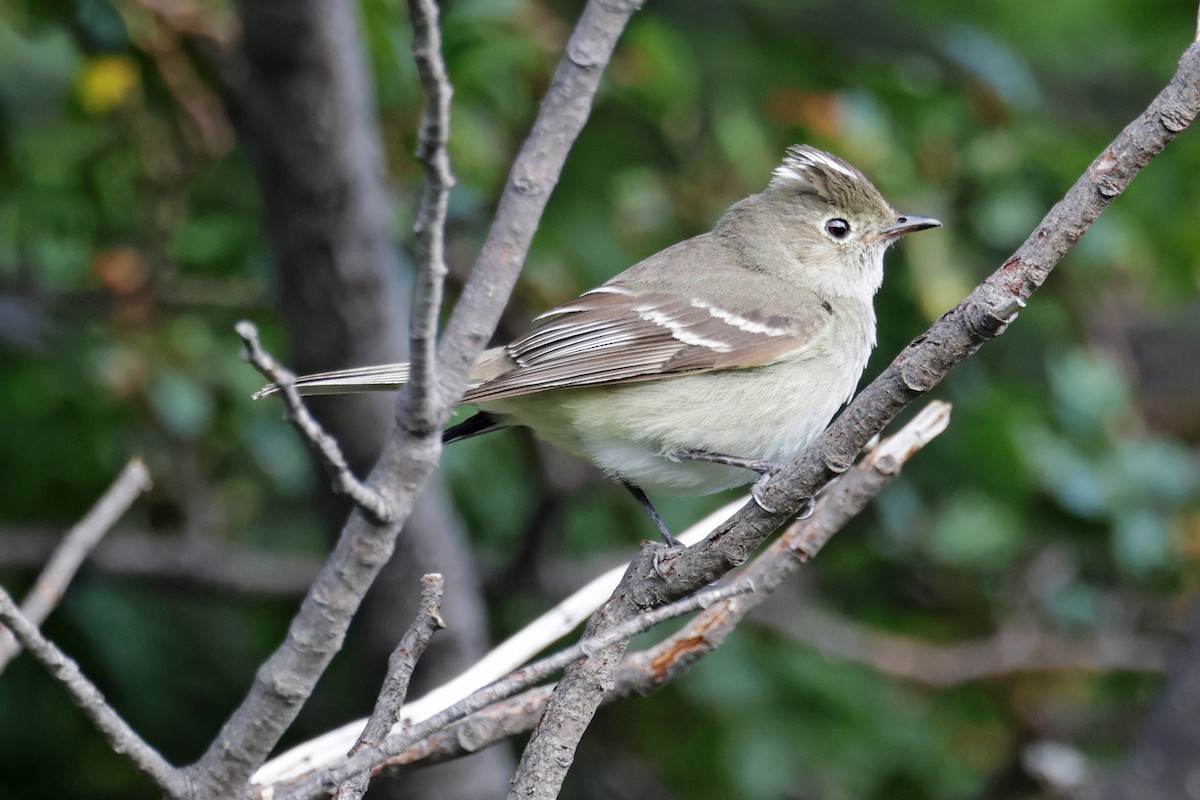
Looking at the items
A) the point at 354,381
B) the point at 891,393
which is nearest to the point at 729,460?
the point at 354,381

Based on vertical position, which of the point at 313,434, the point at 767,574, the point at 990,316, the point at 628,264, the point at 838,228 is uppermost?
the point at 838,228

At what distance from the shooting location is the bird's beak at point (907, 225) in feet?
13.8

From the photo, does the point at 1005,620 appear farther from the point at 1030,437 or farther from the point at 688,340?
the point at 688,340

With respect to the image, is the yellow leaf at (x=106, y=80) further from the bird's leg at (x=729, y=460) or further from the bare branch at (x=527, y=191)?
the bare branch at (x=527, y=191)

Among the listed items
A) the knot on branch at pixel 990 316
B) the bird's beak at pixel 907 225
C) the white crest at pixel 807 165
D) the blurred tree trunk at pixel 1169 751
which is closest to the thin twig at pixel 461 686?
the knot on branch at pixel 990 316

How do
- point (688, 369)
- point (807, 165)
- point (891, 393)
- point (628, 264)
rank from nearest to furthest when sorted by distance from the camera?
point (891, 393) → point (688, 369) → point (807, 165) → point (628, 264)

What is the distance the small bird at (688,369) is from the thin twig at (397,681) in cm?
125

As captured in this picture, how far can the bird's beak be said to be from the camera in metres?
4.22

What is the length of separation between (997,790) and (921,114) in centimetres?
303

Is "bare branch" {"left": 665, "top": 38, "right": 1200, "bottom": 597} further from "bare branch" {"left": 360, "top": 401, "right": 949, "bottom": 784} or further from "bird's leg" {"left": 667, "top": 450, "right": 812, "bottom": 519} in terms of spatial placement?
"bird's leg" {"left": 667, "top": 450, "right": 812, "bottom": 519}

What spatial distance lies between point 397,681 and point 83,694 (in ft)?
1.69

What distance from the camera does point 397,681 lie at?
7.13 feet

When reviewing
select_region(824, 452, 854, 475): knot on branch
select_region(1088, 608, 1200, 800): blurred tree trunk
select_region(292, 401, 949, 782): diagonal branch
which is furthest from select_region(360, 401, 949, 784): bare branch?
select_region(1088, 608, 1200, 800): blurred tree trunk

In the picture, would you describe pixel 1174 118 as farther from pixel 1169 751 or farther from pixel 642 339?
pixel 1169 751
